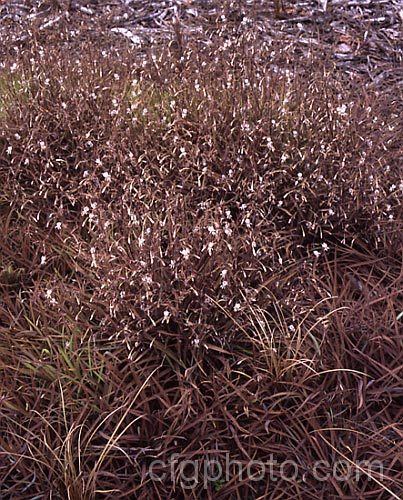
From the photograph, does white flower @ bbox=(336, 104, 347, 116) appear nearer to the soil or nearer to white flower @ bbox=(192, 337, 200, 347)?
the soil

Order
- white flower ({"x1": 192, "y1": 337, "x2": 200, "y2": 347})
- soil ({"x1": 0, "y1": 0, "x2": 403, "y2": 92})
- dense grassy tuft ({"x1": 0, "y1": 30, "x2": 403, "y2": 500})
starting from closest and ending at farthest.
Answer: dense grassy tuft ({"x1": 0, "y1": 30, "x2": 403, "y2": 500})
white flower ({"x1": 192, "y1": 337, "x2": 200, "y2": 347})
soil ({"x1": 0, "y1": 0, "x2": 403, "y2": 92})

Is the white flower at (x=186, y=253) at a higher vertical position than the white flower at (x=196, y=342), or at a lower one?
higher

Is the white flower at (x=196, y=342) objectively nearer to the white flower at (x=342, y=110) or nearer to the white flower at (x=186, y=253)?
the white flower at (x=186, y=253)

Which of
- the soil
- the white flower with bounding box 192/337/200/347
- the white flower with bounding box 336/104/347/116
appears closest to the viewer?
the white flower with bounding box 192/337/200/347

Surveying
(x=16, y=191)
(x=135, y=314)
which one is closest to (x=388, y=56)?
(x=16, y=191)

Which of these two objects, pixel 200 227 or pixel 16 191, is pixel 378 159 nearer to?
pixel 200 227

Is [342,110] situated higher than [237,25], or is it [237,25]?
[342,110]

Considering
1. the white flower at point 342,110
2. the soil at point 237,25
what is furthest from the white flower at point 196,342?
the soil at point 237,25

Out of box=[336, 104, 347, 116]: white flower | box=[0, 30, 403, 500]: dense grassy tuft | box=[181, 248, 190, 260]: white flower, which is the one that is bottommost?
box=[0, 30, 403, 500]: dense grassy tuft

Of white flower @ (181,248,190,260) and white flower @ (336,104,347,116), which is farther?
white flower @ (336,104,347,116)

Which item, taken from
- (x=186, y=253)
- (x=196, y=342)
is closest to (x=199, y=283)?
(x=186, y=253)

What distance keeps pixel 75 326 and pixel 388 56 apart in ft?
9.74

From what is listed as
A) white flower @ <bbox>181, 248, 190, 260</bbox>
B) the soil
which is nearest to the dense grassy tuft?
white flower @ <bbox>181, 248, 190, 260</bbox>

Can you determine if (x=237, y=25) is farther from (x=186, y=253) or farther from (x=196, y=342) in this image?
(x=196, y=342)
